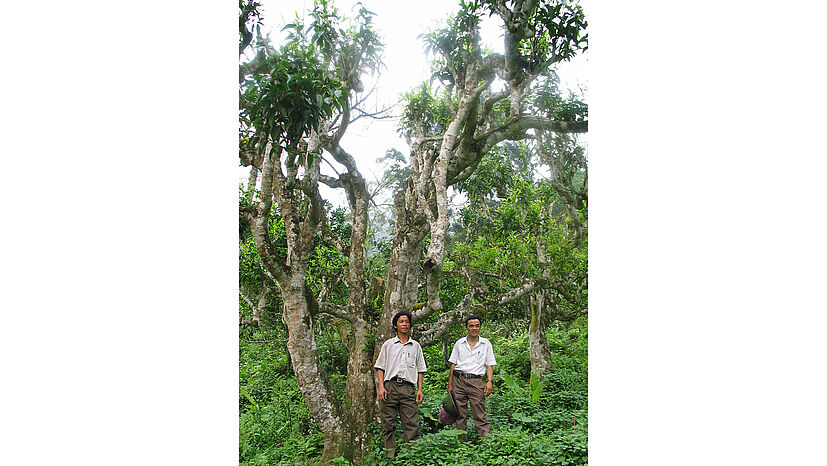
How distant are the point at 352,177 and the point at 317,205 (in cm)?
31

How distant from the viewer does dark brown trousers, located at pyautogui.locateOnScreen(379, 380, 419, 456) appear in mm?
3199

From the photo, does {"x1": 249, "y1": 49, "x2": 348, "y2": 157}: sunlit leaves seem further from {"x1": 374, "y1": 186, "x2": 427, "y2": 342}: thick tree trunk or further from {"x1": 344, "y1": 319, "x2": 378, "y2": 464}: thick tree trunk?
{"x1": 344, "y1": 319, "x2": 378, "y2": 464}: thick tree trunk

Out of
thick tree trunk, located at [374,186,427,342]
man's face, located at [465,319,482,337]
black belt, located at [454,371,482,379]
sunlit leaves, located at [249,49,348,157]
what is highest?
sunlit leaves, located at [249,49,348,157]

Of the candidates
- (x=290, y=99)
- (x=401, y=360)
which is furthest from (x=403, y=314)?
(x=290, y=99)

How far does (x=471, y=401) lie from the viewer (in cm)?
321

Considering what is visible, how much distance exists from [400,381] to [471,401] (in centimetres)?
45

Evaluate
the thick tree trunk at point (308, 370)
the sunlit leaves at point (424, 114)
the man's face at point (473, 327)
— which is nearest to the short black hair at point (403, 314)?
the man's face at point (473, 327)

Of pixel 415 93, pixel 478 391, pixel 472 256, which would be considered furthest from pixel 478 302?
pixel 415 93

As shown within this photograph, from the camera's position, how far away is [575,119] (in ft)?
11.5

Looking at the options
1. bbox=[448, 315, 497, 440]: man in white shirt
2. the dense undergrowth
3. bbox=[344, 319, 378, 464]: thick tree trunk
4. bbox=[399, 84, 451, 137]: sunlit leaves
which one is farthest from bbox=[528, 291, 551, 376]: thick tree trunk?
bbox=[399, 84, 451, 137]: sunlit leaves

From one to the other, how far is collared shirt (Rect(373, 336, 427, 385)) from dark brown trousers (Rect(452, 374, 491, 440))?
0.79 feet

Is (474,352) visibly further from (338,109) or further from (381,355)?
(338,109)

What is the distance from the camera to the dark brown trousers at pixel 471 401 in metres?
3.18
